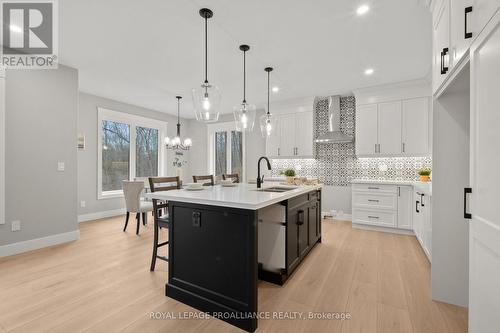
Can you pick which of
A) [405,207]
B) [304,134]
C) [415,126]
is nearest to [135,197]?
[304,134]

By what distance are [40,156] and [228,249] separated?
3.27m

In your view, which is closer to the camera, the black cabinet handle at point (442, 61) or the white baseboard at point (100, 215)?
the black cabinet handle at point (442, 61)

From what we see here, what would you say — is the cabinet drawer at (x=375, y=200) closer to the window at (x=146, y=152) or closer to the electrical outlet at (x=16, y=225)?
the window at (x=146, y=152)

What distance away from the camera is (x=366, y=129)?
14.8 ft

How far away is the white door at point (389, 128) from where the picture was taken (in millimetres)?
4230

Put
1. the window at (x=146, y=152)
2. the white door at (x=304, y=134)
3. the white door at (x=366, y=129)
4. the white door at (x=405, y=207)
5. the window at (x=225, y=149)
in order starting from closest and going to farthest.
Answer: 1. the white door at (x=405, y=207)
2. the white door at (x=366, y=129)
3. the white door at (x=304, y=134)
4. the window at (x=146, y=152)
5. the window at (x=225, y=149)

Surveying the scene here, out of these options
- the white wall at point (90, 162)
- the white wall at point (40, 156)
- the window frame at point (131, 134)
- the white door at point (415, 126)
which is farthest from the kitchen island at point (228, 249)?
the window frame at point (131, 134)

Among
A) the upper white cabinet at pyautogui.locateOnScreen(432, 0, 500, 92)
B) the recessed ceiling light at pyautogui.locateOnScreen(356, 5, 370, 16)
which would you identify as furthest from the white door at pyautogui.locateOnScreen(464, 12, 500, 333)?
the recessed ceiling light at pyautogui.locateOnScreen(356, 5, 370, 16)

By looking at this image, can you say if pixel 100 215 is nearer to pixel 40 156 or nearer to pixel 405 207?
pixel 40 156

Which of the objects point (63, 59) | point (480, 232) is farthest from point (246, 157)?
point (480, 232)

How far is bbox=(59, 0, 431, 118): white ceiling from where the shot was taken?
7.30 feet

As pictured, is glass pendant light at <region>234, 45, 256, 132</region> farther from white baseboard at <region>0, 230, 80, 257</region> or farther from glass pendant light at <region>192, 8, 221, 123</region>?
white baseboard at <region>0, 230, 80, 257</region>

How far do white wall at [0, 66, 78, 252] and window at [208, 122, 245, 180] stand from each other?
348 cm

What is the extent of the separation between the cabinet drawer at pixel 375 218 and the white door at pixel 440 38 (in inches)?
106
